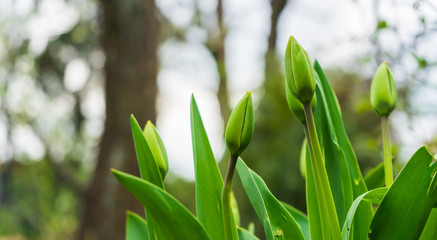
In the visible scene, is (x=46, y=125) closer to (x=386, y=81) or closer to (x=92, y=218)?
(x=92, y=218)

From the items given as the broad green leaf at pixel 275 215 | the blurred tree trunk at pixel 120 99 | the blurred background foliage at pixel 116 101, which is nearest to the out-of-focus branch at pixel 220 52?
the blurred background foliage at pixel 116 101

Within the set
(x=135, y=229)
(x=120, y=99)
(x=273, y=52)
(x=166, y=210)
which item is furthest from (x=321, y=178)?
(x=273, y=52)

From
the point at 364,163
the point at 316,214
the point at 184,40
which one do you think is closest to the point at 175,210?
the point at 316,214

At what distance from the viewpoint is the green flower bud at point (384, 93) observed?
0.44 metres

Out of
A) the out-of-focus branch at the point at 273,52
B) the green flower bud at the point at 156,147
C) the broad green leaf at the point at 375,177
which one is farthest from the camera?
the out-of-focus branch at the point at 273,52

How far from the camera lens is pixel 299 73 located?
0.34 metres

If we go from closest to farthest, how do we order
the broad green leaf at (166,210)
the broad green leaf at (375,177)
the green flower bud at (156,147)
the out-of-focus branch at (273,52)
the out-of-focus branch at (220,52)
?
the broad green leaf at (166,210), the green flower bud at (156,147), the broad green leaf at (375,177), the out-of-focus branch at (273,52), the out-of-focus branch at (220,52)

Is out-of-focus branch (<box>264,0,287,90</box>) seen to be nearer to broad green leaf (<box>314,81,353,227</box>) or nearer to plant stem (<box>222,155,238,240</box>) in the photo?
broad green leaf (<box>314,81,353,227</box>)

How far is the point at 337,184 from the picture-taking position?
0.43 metres

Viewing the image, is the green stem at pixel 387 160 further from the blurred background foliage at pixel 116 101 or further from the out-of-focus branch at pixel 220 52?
the out-of-focus branch at pixel 220 52

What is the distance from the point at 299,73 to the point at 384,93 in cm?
14

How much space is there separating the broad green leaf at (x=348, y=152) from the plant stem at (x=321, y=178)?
6 centimetres

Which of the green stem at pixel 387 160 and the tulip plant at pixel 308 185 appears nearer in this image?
the tulip plant at pixel 308 185

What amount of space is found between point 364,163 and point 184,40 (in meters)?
3.44
